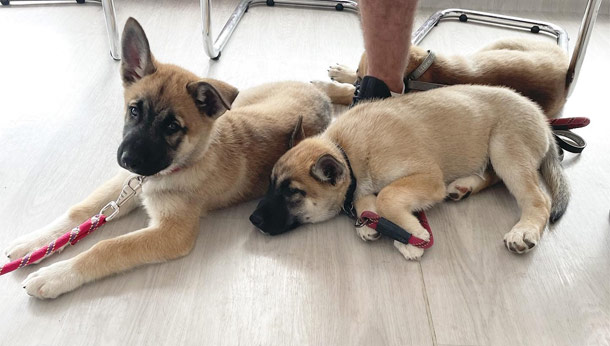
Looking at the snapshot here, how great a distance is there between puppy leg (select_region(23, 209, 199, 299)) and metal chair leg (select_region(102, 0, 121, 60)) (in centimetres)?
179

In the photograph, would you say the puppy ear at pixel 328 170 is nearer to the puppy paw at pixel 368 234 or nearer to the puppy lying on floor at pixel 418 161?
the puppy lying on floor at pixel 418 161

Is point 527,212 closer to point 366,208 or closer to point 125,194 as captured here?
point 366,208

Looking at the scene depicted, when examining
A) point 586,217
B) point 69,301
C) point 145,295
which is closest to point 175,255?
point 145,295

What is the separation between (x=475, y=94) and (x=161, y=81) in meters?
1.40

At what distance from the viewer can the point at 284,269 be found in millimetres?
2012

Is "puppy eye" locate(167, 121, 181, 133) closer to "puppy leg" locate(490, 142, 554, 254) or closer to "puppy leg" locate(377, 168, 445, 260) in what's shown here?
"puppy leg" locate(377, 168, 445, 260)

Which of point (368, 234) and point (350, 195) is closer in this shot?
point (368, 234)

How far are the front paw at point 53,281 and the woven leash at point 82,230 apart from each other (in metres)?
0.09

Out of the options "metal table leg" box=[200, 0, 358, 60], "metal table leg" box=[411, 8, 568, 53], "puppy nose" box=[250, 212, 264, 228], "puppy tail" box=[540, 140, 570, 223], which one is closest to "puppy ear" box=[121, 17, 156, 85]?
"puppy nose" box=[250, 212, 264, 228]

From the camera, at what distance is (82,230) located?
205 centimetres

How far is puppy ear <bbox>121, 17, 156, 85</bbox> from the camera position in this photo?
2029 mm

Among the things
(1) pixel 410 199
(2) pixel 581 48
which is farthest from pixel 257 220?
(2) pixel 581 48

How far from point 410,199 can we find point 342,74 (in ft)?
4.36

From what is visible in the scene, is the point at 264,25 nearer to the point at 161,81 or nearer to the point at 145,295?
the point at 161,81
